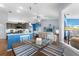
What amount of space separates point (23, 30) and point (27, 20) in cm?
81

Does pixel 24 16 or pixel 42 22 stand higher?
pixel 24 16

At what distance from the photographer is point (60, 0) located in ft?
6.04

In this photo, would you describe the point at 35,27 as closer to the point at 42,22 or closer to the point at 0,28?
the point at 42,22

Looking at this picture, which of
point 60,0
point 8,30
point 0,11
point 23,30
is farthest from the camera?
point 8,30

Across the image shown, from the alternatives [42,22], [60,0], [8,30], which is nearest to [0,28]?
[8,30]

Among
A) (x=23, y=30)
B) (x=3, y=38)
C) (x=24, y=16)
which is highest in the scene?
Answer: (x=24, y=16)

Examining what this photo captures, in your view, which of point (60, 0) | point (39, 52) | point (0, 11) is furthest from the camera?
point (0, 11)

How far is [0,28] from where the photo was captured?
7.77m

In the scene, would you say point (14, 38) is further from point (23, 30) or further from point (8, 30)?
point (8, 30)

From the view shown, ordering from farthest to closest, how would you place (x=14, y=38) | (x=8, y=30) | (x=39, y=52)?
(x=8, y=30) → (x=14, y=38) → (x=39, y=52)

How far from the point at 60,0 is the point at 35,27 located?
4889 millimetres

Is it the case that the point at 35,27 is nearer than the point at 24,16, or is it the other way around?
the point at 35,27

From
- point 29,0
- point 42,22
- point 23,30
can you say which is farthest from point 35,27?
point 29,0

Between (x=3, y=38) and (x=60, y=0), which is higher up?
(x=60, y=0)
